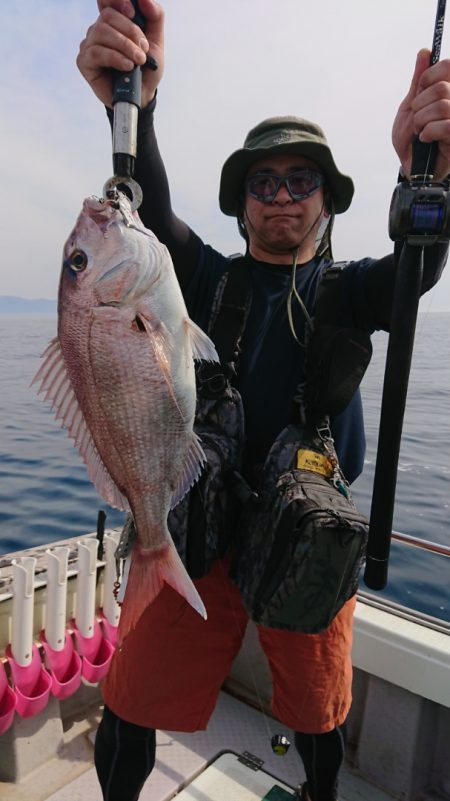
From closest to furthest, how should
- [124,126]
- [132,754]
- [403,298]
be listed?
[124,126] → [403,298] → [132,754]

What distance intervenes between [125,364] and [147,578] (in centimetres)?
71

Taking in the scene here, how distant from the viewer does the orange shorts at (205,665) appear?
218cm

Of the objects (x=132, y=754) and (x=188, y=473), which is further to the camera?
(x=132, y=754)

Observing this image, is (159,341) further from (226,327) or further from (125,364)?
(226,327)

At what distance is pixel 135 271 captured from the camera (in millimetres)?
1726

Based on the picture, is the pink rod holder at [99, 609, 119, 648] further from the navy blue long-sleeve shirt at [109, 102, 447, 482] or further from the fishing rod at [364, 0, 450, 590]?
the fishing rod at [364, 0, 450, 590]

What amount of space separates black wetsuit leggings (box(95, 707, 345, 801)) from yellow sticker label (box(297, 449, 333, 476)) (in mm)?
1096

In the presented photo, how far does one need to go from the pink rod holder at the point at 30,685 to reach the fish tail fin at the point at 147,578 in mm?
1448

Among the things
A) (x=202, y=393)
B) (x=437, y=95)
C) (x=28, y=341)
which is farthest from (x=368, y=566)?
(x=28, y=341)

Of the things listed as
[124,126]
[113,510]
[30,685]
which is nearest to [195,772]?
[30,685]

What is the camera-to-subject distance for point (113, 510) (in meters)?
8.55

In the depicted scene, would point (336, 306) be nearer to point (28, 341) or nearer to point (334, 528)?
point (334, 528)

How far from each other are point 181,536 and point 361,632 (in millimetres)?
1585

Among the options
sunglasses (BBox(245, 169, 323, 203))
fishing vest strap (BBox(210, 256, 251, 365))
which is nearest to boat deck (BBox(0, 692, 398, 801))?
fishing vest strap (BBox(210, 256, 251, 365))
